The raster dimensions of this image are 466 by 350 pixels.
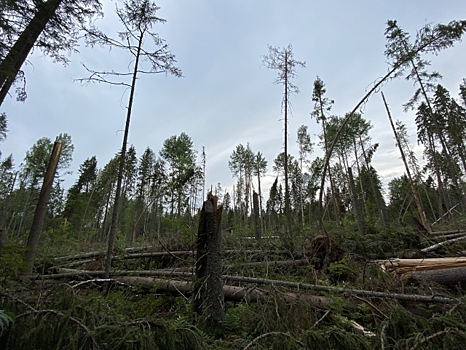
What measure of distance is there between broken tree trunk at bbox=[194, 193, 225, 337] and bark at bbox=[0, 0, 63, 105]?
19.1 feet

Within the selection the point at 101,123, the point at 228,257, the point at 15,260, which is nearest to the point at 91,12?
the point at 101,123

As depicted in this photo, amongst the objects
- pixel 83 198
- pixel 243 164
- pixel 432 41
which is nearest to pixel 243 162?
pixel 243 164

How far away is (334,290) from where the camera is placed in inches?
134

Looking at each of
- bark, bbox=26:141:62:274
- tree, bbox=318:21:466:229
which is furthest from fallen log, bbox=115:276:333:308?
tree, bbox=318:21:466:229

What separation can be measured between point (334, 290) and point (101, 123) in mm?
6749

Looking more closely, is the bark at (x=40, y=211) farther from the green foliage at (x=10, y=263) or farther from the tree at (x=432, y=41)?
the tree at (x=432, y=41)

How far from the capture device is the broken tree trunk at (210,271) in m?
2.92

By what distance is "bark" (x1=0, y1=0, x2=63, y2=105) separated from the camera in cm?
550

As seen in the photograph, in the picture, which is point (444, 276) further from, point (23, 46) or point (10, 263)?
point (23, 46)

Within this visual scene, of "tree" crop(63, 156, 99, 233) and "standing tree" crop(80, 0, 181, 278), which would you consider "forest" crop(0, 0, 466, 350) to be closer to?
"standing tree" crop(80, 0, 181, 278)

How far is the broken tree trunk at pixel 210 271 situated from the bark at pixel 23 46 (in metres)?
5.82

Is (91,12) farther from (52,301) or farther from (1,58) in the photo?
(52,301)

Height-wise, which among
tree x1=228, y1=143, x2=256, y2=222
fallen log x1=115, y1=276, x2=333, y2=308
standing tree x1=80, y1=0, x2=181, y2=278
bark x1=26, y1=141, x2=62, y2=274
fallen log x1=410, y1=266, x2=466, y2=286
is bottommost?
fallen log x1=115, y1=276, x2=333, y2=308

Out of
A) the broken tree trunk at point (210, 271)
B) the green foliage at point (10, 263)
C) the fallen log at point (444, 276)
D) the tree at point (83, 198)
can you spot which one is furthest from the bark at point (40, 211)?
the tree at point (83, 198)
